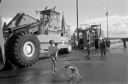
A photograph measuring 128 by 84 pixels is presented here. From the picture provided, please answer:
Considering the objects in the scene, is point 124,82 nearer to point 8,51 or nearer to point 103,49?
point 8,51

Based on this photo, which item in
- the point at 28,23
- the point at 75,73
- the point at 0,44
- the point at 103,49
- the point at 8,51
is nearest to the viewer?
the point at 75,73

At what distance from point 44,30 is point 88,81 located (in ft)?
26.8

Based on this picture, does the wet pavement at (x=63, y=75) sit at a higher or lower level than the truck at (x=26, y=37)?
lower

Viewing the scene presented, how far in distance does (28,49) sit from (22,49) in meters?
0.76

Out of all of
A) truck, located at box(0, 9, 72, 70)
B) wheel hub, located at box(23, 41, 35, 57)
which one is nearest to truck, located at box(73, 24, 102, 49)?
truck, located at box(0, 9, 72, 70)

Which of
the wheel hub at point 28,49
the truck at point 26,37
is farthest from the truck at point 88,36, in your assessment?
the wheel hub at point 28,49

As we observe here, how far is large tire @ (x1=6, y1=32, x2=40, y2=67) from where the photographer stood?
9.74 meters

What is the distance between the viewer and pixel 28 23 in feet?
41.9

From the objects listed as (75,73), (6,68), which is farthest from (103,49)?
(75,73)

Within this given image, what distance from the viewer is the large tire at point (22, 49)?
974 cm

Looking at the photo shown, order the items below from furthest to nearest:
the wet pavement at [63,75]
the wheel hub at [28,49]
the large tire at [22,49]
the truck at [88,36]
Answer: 1. the truck at [88,36]
2. the wheel hub at [28,49]
3. the large tire at [22,49]
4. the wet pavement at [63,75]

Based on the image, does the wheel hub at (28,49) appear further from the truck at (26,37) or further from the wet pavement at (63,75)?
the wet pavement at (63,75)

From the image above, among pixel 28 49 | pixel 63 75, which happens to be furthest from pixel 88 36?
pixel 63 75

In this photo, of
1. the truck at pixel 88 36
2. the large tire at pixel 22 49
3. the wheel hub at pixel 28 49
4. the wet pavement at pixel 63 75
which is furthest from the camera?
the truck at pixel 88 36
